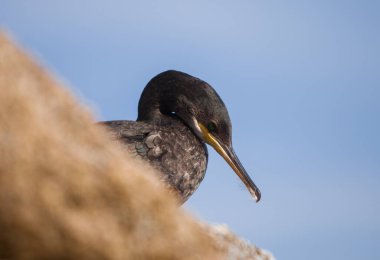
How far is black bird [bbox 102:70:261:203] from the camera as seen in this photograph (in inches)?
398

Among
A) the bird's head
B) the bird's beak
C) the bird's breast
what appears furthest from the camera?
the bird's beak

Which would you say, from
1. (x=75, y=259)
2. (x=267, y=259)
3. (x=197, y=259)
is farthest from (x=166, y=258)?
(x=267, y=259)

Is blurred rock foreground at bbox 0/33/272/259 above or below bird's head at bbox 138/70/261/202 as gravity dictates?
below

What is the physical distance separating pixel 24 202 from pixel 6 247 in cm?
23

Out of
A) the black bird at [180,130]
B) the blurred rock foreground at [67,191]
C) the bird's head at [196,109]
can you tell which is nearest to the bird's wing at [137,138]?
the black bird at [180,130]

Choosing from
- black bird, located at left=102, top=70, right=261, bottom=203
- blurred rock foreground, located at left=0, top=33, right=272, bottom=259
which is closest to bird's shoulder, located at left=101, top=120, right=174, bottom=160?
black bird, located at left=102, top=70, right=261, bottom=203

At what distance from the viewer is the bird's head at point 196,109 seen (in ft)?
35.1

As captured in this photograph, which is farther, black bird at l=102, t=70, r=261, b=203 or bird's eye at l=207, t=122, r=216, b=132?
bird's eye at l=207, t=122, r=216, b=132

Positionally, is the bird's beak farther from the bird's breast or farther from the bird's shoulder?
the bird's shoulder

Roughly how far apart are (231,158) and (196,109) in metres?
0.76

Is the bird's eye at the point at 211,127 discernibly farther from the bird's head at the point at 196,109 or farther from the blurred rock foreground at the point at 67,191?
the blurred rock foreground at the point at 67,191

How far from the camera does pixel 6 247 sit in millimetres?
3840

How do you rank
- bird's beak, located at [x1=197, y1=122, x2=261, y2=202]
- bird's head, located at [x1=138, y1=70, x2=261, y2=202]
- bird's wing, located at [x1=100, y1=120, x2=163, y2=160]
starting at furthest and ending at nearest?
1. bird's beak, located at [x1=197, y1=122, x2=261, y2=202]
2. bird's head, located at [x1=138, y1=70, x2=261, y2=202]
3. bird's wing, located at [x1=100, y1=120, x2=163, y2=160]

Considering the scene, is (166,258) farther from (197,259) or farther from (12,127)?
(12,127)
